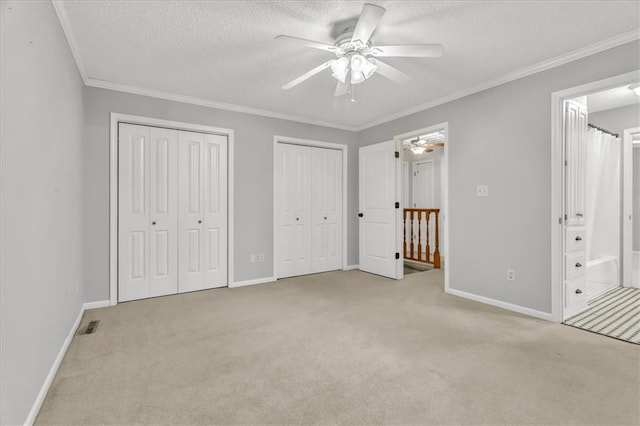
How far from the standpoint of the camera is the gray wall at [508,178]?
2932mm

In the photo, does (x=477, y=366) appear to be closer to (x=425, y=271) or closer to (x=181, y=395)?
(x=181, y=395)

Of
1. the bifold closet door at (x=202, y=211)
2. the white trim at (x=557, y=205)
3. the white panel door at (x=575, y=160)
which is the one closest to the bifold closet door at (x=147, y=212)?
the bifold closet door at (x=202, y=211)

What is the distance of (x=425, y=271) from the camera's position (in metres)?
5.18

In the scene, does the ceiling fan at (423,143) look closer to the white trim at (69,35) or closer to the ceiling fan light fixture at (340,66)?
the ceiling fan light fixture at (340,66)

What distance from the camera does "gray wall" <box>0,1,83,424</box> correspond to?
1.31m

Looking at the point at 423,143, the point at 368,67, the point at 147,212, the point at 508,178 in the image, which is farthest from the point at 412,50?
the point at 423,143

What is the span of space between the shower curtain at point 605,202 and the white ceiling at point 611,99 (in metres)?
0.37

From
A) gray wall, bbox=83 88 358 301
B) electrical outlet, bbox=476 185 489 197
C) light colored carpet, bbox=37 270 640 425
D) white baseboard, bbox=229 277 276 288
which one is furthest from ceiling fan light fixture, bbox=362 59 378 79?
white baseboard, bbox=229 277 276 288

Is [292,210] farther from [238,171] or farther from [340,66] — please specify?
[340,66]

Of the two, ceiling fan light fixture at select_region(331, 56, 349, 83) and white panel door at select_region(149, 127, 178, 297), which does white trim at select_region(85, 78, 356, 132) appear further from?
ceiling fan light fixture at select_region(331, 56, 349, 83)

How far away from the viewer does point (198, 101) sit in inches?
153

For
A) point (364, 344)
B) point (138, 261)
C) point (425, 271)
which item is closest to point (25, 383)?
point (364, 344)

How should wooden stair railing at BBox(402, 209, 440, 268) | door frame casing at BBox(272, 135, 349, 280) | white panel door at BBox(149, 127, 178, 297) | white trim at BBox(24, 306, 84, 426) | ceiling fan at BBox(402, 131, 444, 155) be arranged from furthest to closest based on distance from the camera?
ceiling fan at BBox(402, 131, 444, 155) → wooden stair railing at BBox(402, 209, 440, 268) → door frame casing at BBox(272, 135, 349, 280) → white panel door at BBox(149, 127, 178, 297) → white trim at BBox(24, 306, 84, 426)

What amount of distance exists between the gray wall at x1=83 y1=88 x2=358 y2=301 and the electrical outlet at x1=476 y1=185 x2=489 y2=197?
2145mm
